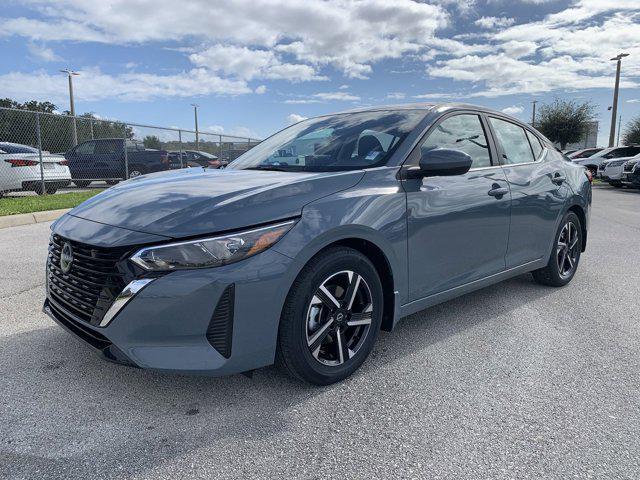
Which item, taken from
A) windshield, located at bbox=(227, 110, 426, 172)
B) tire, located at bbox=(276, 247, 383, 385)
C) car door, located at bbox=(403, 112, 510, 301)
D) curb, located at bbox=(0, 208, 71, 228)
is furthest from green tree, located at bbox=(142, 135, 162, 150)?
tire, located at bbox=(276, 247, 383, 385)

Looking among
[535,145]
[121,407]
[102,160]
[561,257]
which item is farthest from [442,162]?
[102,160]

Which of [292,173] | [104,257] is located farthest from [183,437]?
[292,173]

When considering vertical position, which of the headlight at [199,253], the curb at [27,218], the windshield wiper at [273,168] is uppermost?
the windshield wiper at [273,168]

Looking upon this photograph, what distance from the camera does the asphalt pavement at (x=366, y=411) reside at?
204 centimetres

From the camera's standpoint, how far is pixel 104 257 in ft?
7.63

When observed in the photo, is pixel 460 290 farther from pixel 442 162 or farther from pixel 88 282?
pixel 88 282

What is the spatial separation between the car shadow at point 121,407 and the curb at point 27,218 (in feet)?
17.6

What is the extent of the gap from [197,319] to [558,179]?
3.56 metres

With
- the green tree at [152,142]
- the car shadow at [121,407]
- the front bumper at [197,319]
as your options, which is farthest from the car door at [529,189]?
the green tree at [152,142]

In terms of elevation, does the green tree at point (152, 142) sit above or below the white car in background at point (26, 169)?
above

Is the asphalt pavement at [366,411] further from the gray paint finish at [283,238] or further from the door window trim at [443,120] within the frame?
the door window trim at [443,120]

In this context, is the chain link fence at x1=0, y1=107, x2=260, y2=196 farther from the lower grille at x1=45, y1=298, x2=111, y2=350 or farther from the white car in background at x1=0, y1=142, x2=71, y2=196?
the lower grille at x1=45, y1=298, x2=111, y2=350

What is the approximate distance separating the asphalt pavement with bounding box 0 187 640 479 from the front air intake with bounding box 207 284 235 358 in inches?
15.0

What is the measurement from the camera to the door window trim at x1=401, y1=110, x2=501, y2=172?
10.1ft
